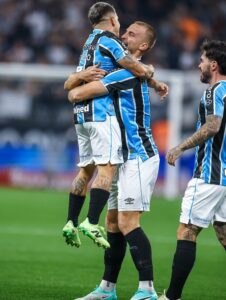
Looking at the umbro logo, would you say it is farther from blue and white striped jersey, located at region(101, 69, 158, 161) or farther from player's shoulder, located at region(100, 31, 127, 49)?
player's shoulder, located at region(100, 31, 127, 49)

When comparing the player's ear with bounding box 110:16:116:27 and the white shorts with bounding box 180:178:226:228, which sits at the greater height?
the player's ear with bounding box 110:16:116:27

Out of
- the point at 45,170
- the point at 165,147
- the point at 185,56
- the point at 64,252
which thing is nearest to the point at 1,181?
the point at 45,170

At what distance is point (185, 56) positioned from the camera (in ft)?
74.6

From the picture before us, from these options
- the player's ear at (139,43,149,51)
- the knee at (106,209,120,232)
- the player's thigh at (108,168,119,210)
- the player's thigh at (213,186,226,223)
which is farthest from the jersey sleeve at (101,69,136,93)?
the player's thigh at (213,186,226,223)

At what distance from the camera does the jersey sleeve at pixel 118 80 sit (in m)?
7.62

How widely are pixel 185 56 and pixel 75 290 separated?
14.9m

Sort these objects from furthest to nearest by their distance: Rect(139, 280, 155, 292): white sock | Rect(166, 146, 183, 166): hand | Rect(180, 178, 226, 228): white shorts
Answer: Rect(139, 280, 155, 292): white sock
Rect(180, 178, 226, 228): white shorts
Rect(166, 146, 183, 166): hand

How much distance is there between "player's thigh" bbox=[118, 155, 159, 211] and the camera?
762 centimetres

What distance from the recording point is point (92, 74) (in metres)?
7.60

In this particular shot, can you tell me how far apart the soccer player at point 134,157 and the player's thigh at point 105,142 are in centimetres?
10

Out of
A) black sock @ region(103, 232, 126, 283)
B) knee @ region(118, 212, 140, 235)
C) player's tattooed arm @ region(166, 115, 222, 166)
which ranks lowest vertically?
black sock @ region(103, 232, 126, 283)

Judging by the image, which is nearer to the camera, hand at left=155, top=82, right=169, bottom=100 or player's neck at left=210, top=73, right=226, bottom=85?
player's neck at left=210, top=73, right=226, bottom=85

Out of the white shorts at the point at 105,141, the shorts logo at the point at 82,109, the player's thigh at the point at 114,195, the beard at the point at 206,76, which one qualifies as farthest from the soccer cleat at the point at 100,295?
the beard at the point at 206,76

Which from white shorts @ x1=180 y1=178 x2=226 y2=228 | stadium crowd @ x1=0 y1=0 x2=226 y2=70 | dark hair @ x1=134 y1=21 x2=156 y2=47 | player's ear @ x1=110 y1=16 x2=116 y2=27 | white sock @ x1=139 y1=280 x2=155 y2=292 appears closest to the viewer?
white shorts @ x1=180 y1=178 x2=226 y2=228
